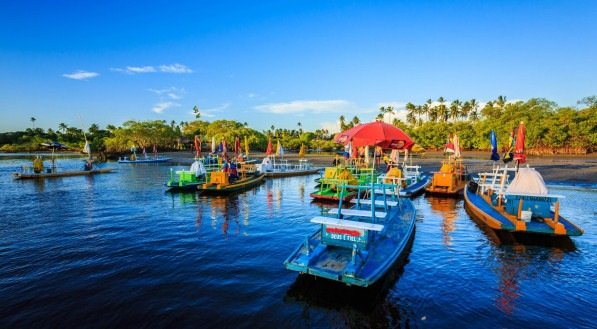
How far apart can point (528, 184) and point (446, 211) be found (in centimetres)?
633

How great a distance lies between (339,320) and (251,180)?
73.6 ft

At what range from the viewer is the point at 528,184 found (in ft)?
40.4

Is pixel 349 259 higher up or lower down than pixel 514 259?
higher up

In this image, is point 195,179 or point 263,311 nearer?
point 263,311

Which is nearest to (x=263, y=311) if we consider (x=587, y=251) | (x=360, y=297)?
(x=360, y=297)

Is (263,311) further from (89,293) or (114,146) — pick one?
(114,146)

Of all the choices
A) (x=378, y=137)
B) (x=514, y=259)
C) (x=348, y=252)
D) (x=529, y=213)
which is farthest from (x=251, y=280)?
(x=529, y=213)

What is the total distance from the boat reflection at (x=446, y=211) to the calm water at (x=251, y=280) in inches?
7.0

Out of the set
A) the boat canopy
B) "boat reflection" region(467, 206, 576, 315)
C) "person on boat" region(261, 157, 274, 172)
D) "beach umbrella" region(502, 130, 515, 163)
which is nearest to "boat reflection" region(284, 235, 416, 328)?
"boat reflection" region(467, 206, 576, 315)

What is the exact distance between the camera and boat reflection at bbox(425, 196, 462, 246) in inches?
534

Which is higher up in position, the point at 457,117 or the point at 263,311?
the point at 457,117

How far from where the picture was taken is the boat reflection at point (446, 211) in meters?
13.6

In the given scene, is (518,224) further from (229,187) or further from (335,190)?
(229,187)

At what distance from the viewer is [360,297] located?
747cm
